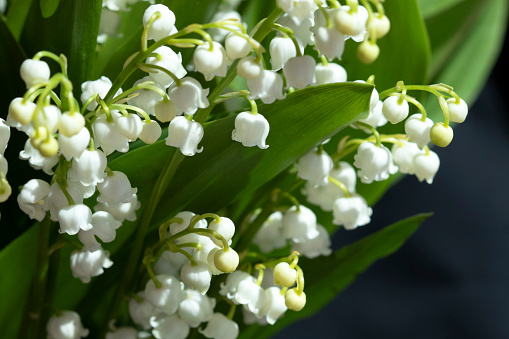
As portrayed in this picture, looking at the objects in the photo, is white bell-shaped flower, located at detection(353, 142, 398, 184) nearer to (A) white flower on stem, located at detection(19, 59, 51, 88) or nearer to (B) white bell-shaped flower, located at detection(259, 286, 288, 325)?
(B) white bell-shaped flower, located at detection(259, 286, 288, 325)

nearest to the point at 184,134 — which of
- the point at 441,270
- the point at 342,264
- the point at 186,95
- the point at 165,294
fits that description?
the point at 186,95

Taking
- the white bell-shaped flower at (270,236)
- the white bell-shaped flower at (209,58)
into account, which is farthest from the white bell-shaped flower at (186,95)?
the white bell-shaped flower at (270,236)

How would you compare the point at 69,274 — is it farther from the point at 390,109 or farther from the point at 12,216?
the point at 390,109

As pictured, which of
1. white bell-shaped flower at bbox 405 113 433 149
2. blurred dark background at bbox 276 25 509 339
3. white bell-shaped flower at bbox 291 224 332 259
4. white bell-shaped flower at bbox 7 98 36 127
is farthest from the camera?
blurred dark background at bbox 276 25 509 339

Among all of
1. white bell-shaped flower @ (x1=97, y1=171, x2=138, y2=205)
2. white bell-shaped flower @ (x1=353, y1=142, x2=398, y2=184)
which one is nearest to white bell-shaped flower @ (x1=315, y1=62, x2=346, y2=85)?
white bell-shaped flower @ (x1=353, y1=142, x2=398, y2=184)

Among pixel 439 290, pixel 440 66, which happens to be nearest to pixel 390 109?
pixel 440 66

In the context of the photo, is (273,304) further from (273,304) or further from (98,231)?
(98,231)
